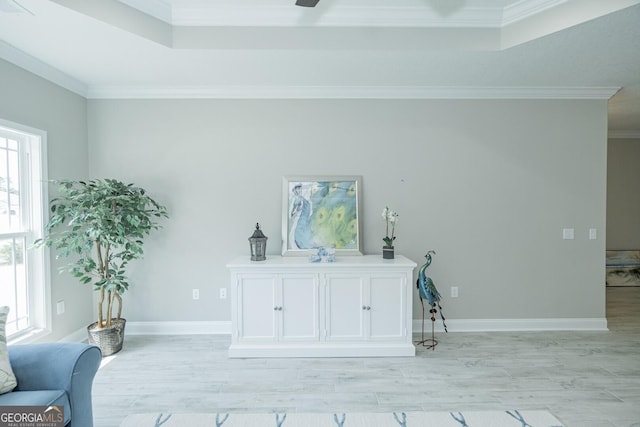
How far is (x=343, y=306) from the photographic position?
2.98m

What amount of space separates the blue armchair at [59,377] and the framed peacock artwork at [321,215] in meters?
1.99

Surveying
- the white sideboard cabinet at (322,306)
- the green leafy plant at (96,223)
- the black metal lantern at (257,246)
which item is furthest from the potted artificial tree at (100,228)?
the white sideboard cabinet at (322,306)

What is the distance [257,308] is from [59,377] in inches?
60.0

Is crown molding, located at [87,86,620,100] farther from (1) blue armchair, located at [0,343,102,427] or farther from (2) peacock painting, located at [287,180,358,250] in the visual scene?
(1) blue armchair, located at [0,343,102,427]

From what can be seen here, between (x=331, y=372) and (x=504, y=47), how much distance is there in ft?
9.86

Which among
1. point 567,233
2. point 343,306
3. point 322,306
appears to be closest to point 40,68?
point 322,306

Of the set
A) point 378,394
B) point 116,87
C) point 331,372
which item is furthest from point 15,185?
point 378,394

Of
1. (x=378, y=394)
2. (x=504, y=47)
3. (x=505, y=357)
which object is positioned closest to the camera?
(x=378, y=394)

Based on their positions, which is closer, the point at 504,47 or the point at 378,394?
the point at 378,394

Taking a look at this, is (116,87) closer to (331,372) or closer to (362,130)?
(362,130)

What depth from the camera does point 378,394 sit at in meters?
2.37

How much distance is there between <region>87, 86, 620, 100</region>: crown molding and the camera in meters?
3.42

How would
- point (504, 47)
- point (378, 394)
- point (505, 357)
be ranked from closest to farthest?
point (378, 394), point (504, 47), point (505, 357)

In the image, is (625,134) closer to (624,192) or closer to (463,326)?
(624,192)
